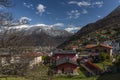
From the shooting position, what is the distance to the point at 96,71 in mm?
38719

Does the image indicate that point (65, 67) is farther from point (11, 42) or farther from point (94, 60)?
point (11, 42)

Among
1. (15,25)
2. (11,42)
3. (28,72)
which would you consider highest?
(15,25)

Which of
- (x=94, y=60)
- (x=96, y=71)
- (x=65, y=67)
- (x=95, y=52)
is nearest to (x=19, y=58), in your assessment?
(x=96, y=71)

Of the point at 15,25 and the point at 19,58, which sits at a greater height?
the point at 15,25

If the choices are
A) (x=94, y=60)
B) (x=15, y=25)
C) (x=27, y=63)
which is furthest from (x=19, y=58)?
(x=94, y=60)

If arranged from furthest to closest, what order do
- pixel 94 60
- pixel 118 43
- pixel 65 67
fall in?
1. pixel 118 43
2. pixel 94 60
3. pixel 65 67

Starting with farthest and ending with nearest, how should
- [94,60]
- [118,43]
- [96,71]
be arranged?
[118,43] → [94,60] → [96,71]

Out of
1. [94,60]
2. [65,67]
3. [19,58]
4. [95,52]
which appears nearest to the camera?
[19,58]

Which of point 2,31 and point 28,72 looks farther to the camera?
point 28,72

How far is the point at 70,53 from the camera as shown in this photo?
55.8 m

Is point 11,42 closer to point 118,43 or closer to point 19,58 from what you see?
point 19,58

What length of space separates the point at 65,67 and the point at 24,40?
118ft

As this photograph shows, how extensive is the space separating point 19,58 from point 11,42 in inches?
25.3

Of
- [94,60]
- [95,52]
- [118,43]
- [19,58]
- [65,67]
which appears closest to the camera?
[19,58]
